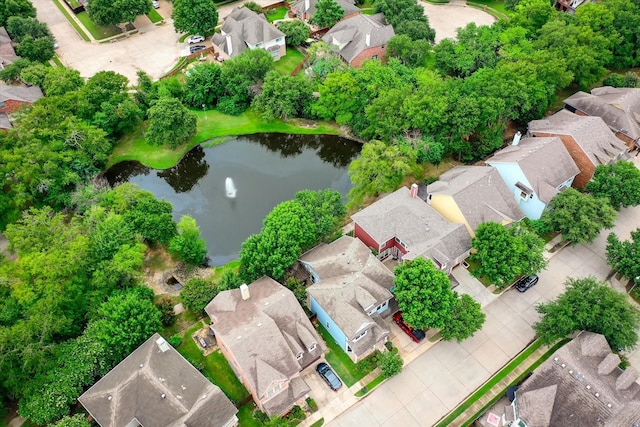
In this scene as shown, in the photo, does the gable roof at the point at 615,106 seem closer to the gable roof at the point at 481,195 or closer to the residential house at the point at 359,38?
the gable roof at the point at 481,195

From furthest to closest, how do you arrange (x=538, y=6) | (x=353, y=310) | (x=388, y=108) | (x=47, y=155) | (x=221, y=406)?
(x=538, y=6), (x=388, y=108), (x=47, y=155), (x=353, y=310), (x=221, y=406)

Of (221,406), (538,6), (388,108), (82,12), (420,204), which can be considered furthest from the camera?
(82,12)

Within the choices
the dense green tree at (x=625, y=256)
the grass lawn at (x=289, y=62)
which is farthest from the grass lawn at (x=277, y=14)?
the dense green tree at (x=625, y=256)

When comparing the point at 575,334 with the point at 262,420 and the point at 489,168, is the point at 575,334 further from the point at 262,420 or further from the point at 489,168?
the point at 262,420

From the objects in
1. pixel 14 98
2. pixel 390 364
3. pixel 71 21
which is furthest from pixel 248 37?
pixel 390 364

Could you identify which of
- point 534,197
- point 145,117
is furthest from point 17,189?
point 534,197

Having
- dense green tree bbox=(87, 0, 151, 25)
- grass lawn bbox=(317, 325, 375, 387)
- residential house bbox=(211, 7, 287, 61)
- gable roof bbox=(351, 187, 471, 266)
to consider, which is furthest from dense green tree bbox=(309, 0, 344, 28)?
grass lawn bbox=(317, 325, 375, 387)

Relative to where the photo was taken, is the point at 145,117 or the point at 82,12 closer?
the point at 145,117

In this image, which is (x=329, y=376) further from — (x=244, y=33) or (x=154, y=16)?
(x=154, y=16)

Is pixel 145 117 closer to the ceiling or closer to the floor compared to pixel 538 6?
closer to the floor
